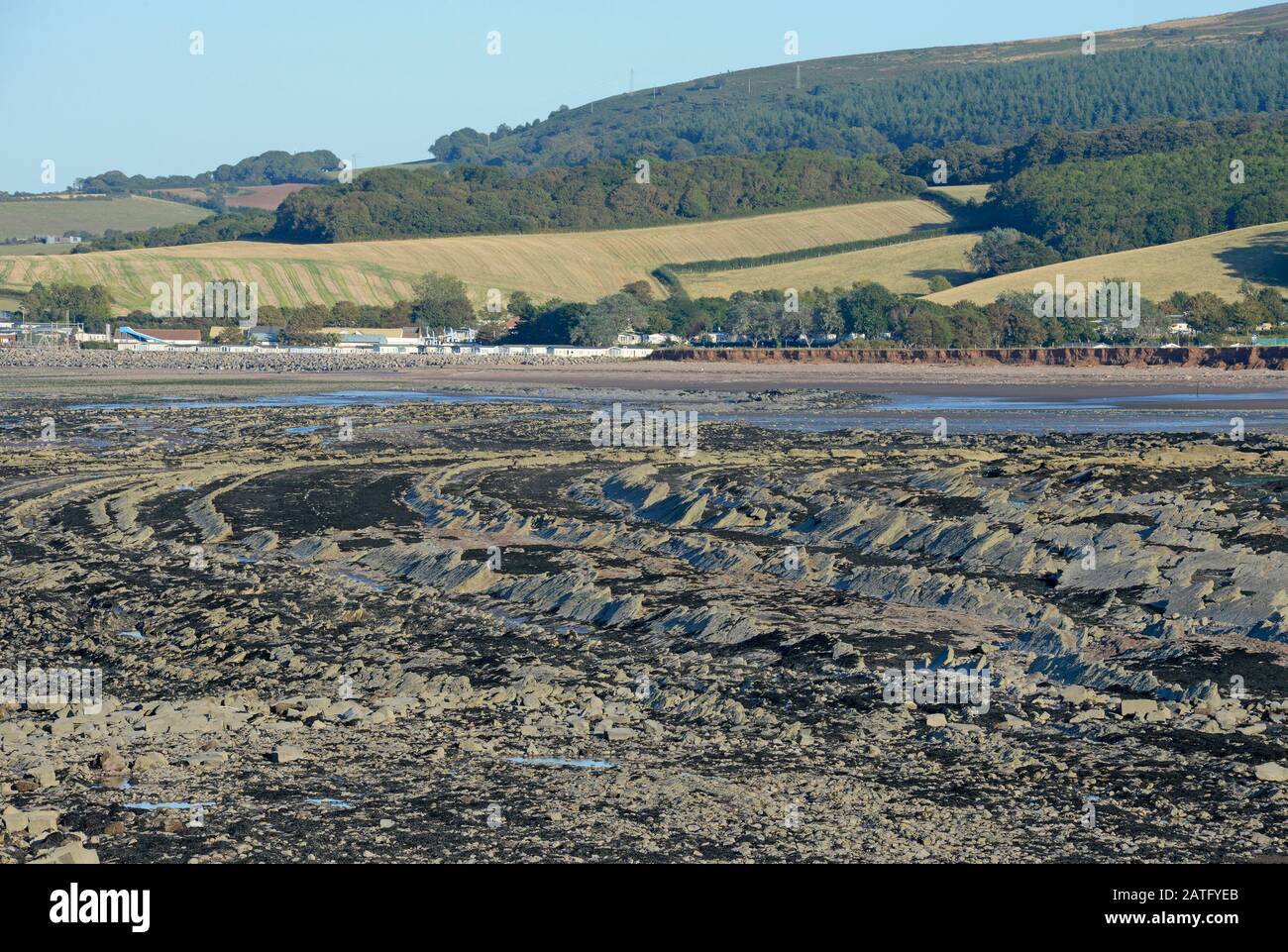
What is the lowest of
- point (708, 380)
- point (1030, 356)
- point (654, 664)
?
point (654, 664)

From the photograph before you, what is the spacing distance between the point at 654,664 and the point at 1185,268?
172784 mm

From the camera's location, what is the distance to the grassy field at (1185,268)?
172 m

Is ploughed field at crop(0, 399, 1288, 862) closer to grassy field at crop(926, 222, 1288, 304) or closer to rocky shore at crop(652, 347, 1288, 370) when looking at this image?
rocky shore at crop(652, 347, 1288, 370)

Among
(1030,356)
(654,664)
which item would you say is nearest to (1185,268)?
(1030,356)

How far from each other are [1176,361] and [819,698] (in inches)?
4192

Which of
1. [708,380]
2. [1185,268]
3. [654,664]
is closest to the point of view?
[654,664]

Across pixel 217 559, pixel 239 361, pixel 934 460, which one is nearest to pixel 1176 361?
pixel 239 361

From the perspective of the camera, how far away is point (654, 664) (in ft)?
61.5

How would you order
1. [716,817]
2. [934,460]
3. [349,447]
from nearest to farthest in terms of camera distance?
[716,817] < [934,460] < [349,447]

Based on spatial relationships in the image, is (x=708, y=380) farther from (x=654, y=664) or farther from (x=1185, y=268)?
(x=1185, y=268)

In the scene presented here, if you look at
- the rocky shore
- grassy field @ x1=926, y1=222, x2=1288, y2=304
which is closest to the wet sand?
the rocky shore

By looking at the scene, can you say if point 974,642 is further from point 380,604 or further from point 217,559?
point 217,559

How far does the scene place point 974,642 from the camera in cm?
1980

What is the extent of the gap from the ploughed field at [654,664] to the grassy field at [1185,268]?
464 feet
